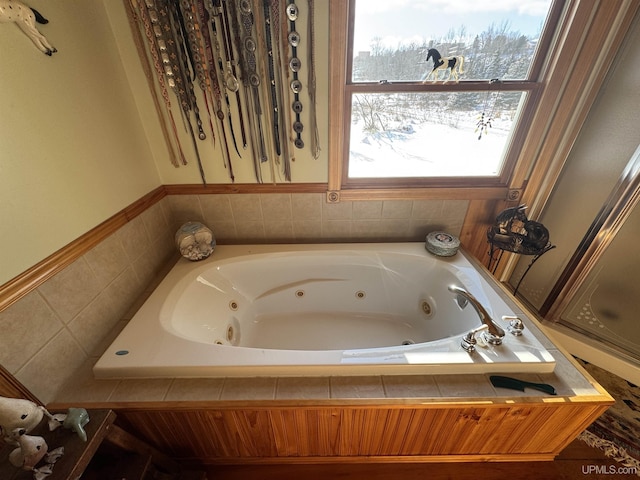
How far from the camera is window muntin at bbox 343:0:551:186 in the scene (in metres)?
1.11

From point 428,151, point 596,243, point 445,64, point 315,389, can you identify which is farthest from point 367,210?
point 596,243

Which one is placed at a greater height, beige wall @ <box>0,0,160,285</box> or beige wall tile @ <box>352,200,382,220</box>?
beige wall @ <box>0,0,160,285</box>

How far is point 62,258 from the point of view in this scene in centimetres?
89

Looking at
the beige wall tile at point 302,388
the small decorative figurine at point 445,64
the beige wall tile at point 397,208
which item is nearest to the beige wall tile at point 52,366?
the beige wall tile at point 302,388

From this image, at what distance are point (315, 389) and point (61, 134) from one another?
1247mm

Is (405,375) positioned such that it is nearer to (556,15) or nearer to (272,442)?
(272,442)

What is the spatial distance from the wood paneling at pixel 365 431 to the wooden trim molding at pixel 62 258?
19.3 inches

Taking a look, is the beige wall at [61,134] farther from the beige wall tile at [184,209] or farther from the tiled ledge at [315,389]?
the tiled ledge at [315,389]

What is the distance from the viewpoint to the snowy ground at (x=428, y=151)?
1.36 meters

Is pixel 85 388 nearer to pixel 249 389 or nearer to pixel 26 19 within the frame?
pixel 249 389

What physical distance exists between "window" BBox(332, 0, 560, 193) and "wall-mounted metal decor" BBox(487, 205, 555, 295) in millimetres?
266

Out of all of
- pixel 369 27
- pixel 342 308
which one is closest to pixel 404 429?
pixel 342 308

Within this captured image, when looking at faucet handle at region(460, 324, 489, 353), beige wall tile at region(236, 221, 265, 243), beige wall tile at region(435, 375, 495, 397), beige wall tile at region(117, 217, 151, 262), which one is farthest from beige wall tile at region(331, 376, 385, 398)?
beige wall tile at region(117, 217, 151, 262)

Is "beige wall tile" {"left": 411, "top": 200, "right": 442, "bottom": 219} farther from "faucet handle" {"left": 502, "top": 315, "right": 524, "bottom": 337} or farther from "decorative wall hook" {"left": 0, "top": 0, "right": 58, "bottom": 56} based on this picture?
"decorative wall hook" {"left": 0, "top": 0, "right": 58, "bottom": 56}
